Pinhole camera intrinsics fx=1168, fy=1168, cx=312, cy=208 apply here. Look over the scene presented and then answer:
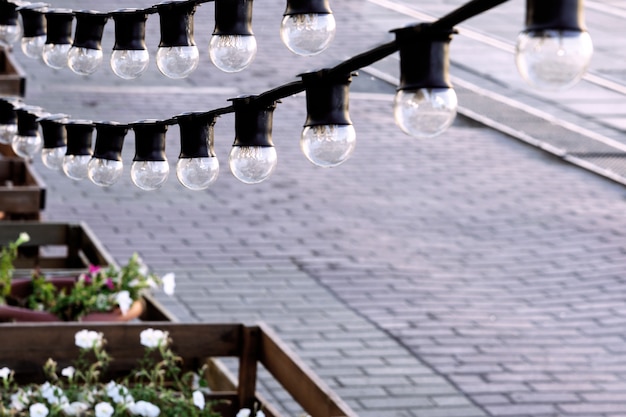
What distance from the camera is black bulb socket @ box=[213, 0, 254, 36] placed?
7.12 feet

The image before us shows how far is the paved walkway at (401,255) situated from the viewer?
6879 mm

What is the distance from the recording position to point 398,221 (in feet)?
34.0

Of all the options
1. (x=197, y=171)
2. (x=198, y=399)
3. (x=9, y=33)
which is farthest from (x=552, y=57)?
(x=198, y=399)

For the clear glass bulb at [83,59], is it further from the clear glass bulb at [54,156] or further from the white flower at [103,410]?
the white flower at [103,410]

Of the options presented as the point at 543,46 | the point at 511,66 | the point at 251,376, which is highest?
the point at 543,46

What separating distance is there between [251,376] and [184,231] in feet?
17.3

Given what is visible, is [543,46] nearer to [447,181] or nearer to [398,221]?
[398,221]

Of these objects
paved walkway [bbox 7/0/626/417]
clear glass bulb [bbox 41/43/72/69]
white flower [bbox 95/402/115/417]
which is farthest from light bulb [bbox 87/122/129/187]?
paved walkway [bbox 7/0/626/417]

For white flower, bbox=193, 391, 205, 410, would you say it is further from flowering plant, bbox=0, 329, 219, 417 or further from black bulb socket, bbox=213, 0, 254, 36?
black bulb socket, bbox=213, 0, 254, 36

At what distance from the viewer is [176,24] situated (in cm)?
240

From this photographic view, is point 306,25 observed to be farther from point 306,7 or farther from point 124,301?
point 124,301

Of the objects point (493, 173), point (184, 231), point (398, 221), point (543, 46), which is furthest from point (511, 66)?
point (543, 46)

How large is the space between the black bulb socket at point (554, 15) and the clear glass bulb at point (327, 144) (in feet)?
1.73

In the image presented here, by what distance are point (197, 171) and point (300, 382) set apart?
6.61 feet
